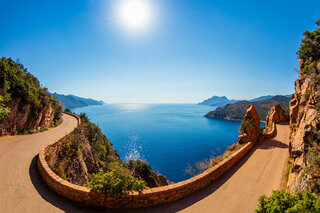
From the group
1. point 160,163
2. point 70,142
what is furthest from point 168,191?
point 160,163

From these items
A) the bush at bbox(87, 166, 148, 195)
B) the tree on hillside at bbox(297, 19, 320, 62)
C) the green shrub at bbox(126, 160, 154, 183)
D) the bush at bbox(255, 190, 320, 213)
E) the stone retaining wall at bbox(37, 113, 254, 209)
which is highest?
the tree on hillside at bbox(297, 19, 320, 62)

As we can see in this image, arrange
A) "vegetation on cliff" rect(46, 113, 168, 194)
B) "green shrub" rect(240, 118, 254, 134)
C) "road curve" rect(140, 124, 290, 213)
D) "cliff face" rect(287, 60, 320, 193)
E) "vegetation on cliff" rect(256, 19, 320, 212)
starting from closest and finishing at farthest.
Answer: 1. "vegetation on cliff" rect(256, 19, 320, 212)
2. "cliff face" rect(287, 60, 320, 193)
3. "vegetation on cliff" rect(46, 113, 168, 194)
4. "road curve" rect(140, 124, 290, 213)
5. "green shrub" rect(240, 118, 254, 134)

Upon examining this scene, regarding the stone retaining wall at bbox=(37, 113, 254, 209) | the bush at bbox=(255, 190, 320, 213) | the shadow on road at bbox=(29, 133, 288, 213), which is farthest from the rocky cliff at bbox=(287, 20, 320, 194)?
the stone retaining wall at bbox=(37, 113, 254, 209)

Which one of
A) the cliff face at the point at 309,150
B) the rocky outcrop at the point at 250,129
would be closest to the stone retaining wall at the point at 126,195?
the cliff face at the point at 309,150

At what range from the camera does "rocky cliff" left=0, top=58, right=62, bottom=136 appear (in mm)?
11492

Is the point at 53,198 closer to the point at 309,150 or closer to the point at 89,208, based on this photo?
the point at 89,208

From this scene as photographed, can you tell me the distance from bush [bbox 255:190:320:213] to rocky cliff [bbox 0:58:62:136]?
16.3 m

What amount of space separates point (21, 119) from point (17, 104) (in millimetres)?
1531

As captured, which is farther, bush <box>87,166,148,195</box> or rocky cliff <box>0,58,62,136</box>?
rocky cliff <box>0,58,62,136</box>

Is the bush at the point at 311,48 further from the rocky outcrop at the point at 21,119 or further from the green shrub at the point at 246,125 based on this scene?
the rocky outcrop at the point at 21,119

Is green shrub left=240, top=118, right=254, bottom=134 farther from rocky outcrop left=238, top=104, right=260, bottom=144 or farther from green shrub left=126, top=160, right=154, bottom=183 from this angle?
green shrub left=126, top=160, right=154, bottom=183

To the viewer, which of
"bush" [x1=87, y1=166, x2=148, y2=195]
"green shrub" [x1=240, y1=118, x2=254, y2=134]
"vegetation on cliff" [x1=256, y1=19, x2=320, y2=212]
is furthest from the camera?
"green shrub" [x1=240, y1=118, x2=254, y2=134]

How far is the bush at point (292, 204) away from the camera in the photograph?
295cm

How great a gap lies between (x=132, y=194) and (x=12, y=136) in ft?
46.0
